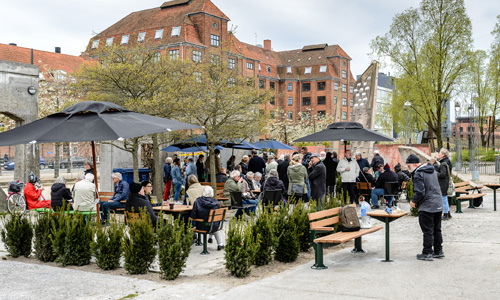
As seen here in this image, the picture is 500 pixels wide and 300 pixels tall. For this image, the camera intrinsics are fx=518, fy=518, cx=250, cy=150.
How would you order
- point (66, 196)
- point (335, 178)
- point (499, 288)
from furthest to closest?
point (335, 178) < point (66, 196) < point (499, 288)

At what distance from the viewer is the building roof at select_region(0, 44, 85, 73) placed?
6088 centimetres

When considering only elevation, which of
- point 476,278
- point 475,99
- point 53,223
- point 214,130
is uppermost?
point 475,99

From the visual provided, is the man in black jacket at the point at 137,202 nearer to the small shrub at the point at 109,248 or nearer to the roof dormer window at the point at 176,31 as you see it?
the small shrub at the point at 109,248

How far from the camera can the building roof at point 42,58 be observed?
200 feet

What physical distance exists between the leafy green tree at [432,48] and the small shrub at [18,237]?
27.5 metres

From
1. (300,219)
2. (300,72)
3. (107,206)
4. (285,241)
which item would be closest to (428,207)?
(300,219)

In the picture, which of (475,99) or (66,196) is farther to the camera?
(475,99)

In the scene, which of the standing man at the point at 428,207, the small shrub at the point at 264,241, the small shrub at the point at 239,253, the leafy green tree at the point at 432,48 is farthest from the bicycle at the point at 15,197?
the leafy green tree at the point at 432,48

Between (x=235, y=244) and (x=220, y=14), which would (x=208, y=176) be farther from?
(x=220, y=14)

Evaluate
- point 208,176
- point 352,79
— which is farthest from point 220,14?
point 208,176

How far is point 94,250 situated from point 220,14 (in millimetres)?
53552

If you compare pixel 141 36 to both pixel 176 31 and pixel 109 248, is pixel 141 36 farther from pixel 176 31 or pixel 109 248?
pixel 109 248

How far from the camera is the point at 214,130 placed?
1659 cm

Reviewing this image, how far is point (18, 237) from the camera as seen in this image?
898 cm
